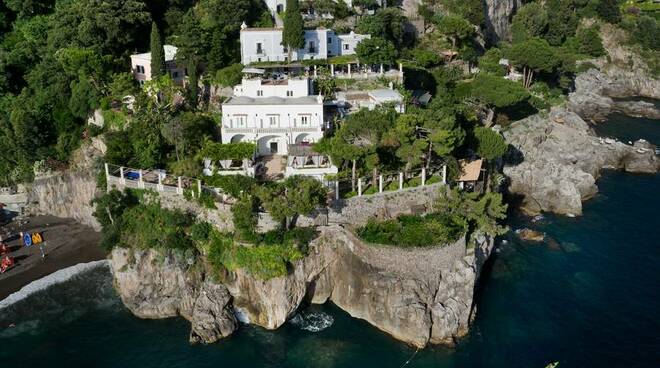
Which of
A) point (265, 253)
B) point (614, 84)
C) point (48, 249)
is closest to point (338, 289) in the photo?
point (265, 253)

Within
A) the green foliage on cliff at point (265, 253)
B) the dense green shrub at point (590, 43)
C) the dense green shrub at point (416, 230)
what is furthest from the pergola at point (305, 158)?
the dense green shrub at point (590, 43)

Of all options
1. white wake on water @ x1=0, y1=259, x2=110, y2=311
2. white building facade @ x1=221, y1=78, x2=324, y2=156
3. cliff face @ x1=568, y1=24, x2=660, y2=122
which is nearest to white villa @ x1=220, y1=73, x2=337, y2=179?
white building facade @ x1=221, y1=78, x2=324, y2=156

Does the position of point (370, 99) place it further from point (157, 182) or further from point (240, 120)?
point (157, 182)

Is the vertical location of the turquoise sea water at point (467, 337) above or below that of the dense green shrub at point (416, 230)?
below

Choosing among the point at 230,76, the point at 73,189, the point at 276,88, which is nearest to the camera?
the point at 276,88

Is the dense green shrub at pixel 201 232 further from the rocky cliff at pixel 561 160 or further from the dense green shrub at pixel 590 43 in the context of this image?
the dense green shrub at pixel 590 43

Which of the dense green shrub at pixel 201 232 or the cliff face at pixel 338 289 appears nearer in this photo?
the cliff face at pixel 338 289

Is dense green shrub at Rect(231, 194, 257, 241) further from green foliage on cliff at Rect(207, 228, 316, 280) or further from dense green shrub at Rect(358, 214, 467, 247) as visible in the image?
dense green shrub at Rect(358, 214, 467, 247)
